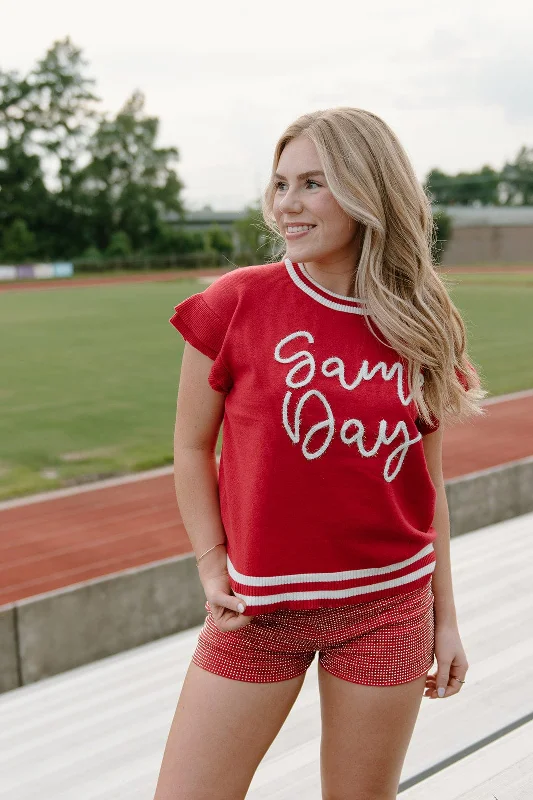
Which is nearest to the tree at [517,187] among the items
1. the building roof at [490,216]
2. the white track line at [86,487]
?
the building roof at [490,216]

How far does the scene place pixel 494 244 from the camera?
Answer: 5672 centimetres

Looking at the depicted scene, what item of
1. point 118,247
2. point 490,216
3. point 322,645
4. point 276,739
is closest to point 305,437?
point 322,645

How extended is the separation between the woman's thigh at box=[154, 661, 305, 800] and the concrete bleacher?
1.07m

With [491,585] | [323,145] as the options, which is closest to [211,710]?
[323,145]

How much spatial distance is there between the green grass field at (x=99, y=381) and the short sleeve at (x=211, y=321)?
0.49m

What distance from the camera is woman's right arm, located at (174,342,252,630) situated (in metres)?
1.51

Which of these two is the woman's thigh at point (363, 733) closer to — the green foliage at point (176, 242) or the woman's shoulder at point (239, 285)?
the woman's shoulder at point (239, 285)

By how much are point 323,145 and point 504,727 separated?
6.49ft

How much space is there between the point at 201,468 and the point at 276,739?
4.97 ft

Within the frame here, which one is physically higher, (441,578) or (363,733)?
(441,578)

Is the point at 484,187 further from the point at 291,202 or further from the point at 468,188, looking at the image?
the point at 291,202

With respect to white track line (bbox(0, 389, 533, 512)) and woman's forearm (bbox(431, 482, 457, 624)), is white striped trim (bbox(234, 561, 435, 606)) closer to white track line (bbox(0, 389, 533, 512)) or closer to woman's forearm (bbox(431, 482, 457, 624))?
woman's forearm (bbox(431, 482, 457, 624))

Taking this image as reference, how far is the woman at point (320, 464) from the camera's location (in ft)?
4.73

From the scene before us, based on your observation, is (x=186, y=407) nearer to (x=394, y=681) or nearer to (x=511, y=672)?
(x=394, y=681)
